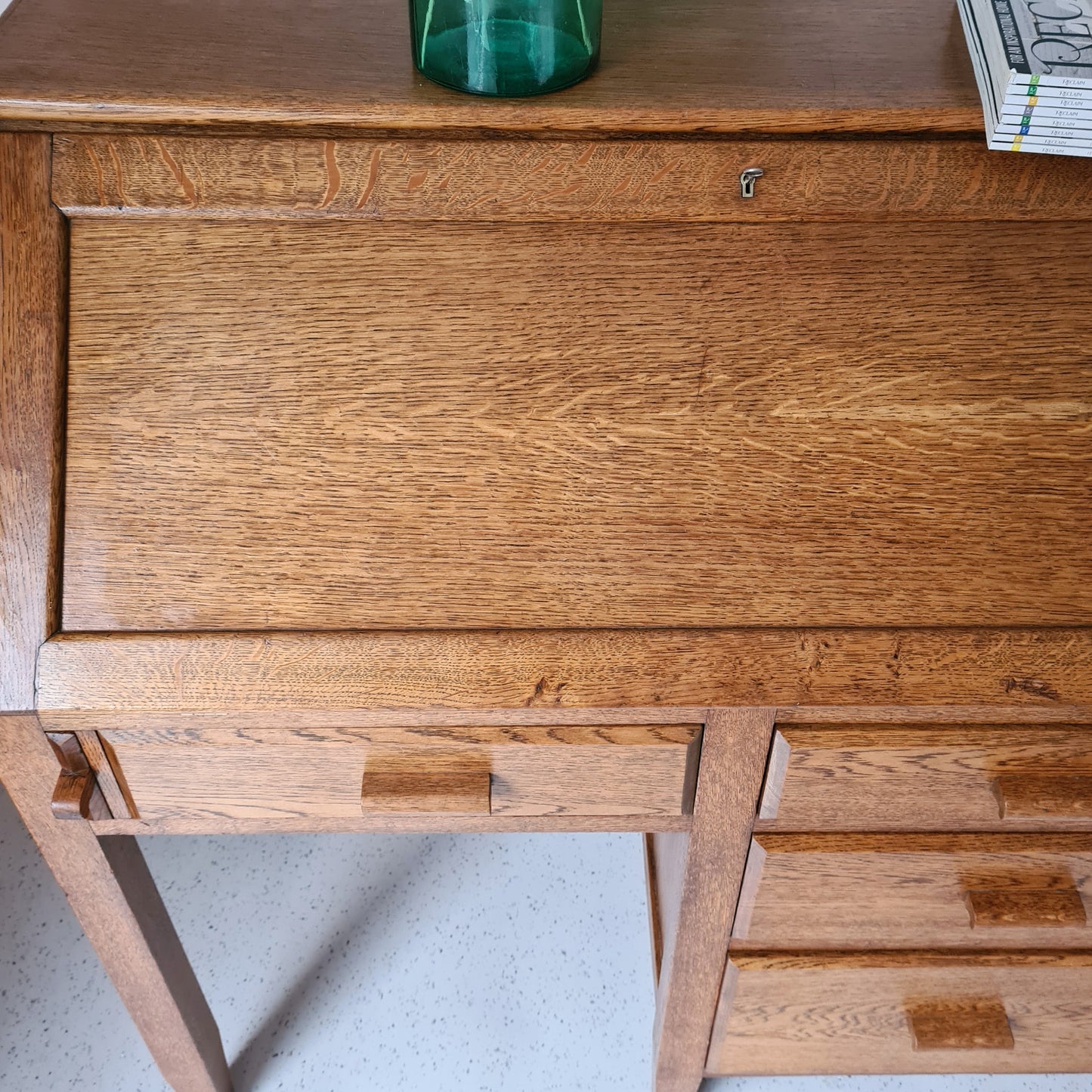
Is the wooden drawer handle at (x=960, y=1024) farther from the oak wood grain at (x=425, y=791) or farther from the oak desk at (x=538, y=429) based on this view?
the oak wood grain at (x=425, y=791)

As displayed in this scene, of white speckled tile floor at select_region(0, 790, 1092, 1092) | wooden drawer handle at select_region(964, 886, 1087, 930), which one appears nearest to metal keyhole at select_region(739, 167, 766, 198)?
wooden drawer handle at select_region(964, 886, 1087, 930)

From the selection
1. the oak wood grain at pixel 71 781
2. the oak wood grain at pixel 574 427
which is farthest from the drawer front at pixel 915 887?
the oak wood grain at pixel 71 781

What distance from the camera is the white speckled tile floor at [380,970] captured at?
1229 mm

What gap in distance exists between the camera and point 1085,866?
841 millimetres

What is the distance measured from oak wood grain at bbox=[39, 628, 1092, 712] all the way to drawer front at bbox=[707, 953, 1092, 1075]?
1.23ft

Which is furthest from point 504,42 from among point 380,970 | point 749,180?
point 380,970

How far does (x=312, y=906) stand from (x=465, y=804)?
767mm

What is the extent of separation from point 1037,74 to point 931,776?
20.6 inches

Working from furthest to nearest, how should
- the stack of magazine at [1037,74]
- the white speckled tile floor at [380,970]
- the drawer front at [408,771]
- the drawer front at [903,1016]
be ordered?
1. the white speckled tile floor at [380,970]
2. the drawer front at [903,1016]
3. the drawer front at [408,771]
4. the stack of magazine at [1037,74]

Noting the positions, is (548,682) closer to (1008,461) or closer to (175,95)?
(1008,461)

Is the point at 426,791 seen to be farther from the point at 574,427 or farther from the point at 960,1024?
the point at 960,1024

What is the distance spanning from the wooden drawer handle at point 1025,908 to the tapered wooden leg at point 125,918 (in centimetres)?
77

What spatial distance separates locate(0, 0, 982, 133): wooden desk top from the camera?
70 cm

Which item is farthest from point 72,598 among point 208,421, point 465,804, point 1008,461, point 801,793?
point 1008,461
